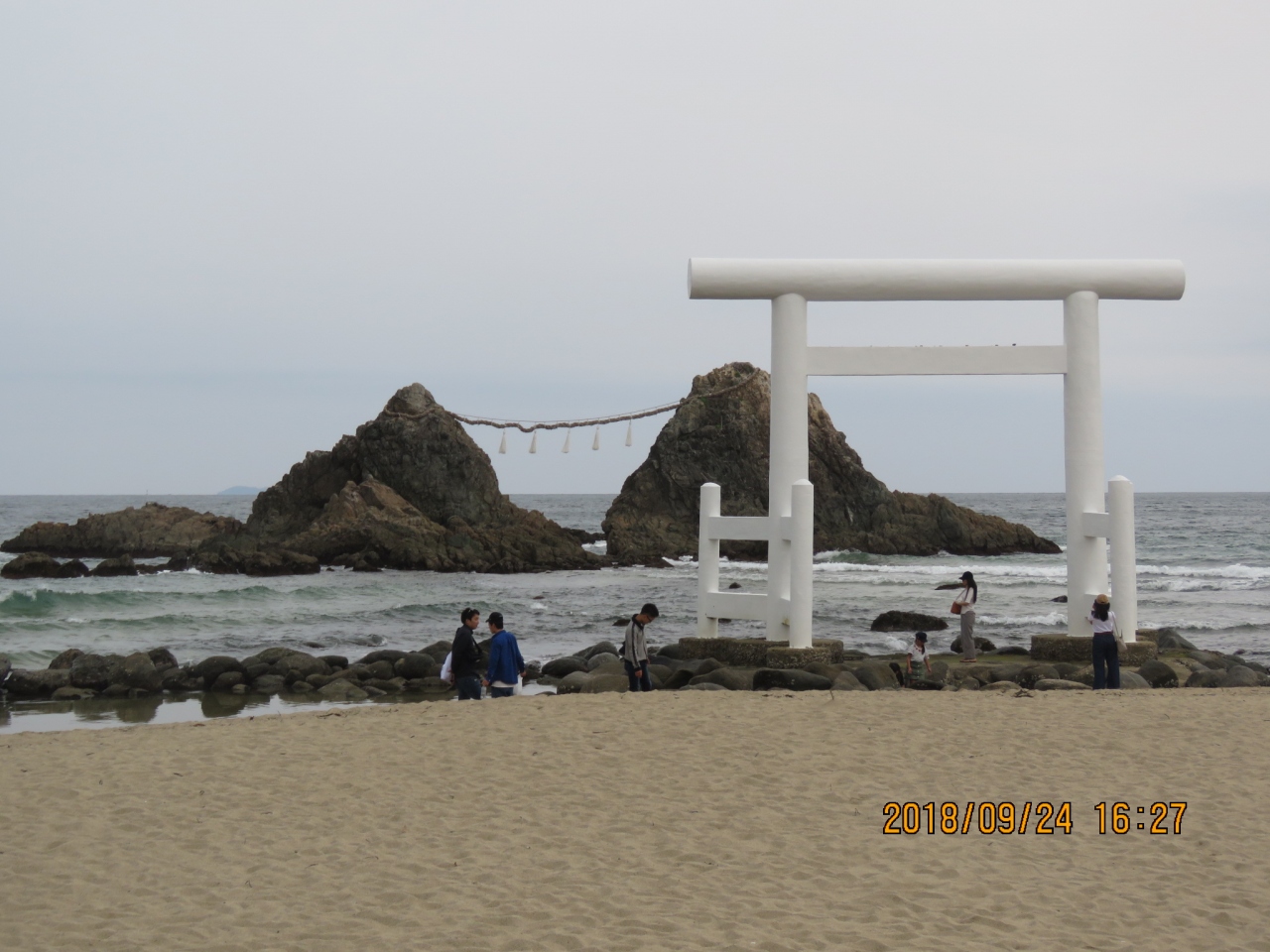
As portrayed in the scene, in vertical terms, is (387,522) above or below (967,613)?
above

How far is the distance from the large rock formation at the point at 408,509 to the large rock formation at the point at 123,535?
561 cm

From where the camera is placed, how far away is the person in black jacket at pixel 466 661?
11.6 m

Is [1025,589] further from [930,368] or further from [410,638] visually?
[930,368]

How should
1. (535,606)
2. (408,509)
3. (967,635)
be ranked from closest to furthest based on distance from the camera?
1. (967,635)
2. (535,606)
3. (408,509)

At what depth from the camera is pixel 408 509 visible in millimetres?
43031

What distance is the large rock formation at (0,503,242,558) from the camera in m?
49.2

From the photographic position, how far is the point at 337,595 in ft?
→ 101

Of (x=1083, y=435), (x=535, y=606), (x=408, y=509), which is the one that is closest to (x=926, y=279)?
(x=1083, y=435)

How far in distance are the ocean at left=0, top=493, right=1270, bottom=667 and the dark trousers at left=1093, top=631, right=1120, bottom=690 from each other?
751cm

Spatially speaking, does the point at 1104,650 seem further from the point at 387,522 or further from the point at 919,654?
the point at 387,522

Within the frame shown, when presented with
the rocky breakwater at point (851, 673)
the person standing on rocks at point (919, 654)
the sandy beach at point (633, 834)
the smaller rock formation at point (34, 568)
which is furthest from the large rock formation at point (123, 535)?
the sandy beach at point (633, 834)

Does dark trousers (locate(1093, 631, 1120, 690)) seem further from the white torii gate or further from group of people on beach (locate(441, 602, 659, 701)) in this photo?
group of people on beach (locate(441, 602, 659, 701))

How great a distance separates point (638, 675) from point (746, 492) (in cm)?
3726

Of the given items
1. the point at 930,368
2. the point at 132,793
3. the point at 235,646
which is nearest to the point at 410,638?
the point at 235,646
